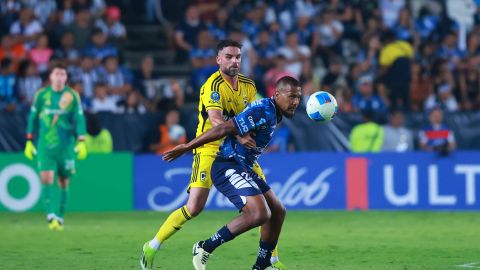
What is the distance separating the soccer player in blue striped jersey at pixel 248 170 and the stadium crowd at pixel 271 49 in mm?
9397

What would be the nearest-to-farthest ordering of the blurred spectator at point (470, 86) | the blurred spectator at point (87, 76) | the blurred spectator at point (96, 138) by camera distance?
1. the blurred spectator at point (96, 138)
2. the blurred spectator at point (87, 76)
3. the blurred spectator at point (470, 86)

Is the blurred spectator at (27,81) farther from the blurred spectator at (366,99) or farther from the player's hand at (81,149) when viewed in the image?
the blurred spectator at (366,99)

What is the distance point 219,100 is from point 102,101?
33.7 feet

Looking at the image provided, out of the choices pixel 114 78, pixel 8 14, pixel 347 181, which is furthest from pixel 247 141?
pixel 8 14

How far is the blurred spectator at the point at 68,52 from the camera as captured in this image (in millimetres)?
20969

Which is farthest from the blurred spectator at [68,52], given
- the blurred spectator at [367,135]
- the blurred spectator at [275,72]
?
the blurred spectator at [367,135]

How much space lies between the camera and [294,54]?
22.1 m

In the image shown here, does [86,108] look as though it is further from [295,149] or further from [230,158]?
[230,158]

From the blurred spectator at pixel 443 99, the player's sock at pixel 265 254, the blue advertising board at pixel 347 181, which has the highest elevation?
the blurred spectator at pixel 443 99

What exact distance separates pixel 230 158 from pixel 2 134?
32.9 ft

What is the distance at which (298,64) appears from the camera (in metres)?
21.9

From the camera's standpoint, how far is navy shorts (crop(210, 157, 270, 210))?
381 inches

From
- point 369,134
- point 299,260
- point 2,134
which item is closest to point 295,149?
point 369,134

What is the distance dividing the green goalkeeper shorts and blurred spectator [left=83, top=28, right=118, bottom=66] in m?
5.64
